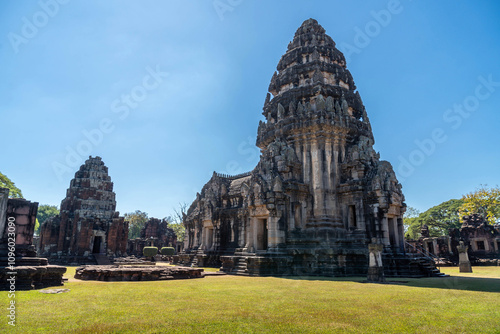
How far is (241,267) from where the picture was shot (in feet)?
69.6

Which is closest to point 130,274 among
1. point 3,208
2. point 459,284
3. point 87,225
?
point 3,208

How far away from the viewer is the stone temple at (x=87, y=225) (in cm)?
3744

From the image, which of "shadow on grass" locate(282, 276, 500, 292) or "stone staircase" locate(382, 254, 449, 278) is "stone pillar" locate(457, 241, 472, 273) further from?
"shadow on grass" locate(282, 276, 500, 292)

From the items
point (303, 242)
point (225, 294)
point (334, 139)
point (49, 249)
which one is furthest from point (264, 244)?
point (49, 249)

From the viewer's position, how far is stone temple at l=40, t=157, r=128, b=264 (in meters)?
Result: 37.4

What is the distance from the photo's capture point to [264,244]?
78.6ft

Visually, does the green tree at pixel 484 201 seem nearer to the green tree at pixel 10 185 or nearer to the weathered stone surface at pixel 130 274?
the weathered stone surface at pixel 130 274

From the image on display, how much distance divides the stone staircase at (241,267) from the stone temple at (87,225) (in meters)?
21.0

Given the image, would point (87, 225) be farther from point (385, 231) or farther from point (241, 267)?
point (385, 231)

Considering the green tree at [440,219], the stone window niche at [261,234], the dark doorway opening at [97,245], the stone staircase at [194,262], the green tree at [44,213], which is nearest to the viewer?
the stone window niche at [261,234]

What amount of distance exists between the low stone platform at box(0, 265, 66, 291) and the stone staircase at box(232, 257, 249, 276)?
35.7 ft

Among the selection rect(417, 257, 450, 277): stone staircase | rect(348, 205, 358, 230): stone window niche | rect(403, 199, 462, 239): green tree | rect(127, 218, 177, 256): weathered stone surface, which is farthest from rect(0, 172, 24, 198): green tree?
rect(403, 199, 462, 239): green tree

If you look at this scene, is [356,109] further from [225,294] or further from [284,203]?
[225,294]

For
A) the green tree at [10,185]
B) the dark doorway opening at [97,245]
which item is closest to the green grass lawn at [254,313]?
the dark doorway opening at [97,245]
